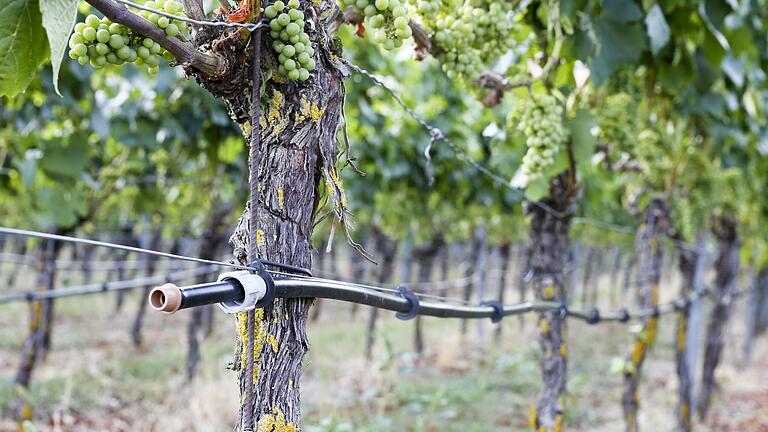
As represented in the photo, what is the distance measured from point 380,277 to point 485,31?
22.8ft

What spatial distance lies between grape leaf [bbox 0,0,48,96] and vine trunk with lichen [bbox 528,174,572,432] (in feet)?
6.18

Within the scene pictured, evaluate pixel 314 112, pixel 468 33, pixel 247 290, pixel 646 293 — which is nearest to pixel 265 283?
pixel 247 290

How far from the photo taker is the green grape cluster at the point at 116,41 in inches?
33.8

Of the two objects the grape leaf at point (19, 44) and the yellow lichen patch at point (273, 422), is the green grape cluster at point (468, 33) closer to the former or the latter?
the grape leaf at point (19, 44)

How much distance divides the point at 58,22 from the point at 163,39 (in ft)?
0.59

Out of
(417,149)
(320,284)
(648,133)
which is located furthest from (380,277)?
(320,284)

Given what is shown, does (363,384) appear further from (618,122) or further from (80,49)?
(80,49)

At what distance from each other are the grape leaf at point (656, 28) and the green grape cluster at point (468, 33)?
0.68 m

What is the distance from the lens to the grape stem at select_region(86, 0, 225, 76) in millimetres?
809

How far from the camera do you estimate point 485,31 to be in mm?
1581

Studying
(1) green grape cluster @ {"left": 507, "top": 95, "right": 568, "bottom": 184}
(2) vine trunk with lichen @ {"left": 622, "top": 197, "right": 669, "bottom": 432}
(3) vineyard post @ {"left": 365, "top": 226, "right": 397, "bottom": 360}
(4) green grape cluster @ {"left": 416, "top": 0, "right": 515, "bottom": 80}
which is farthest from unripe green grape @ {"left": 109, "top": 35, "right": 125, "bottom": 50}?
(3) vineyard post @ {"left": 365, "top": 226, "right": 397, "bottom": 360}

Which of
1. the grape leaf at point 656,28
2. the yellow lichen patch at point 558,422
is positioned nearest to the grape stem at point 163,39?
the grape leaf at point 656,28

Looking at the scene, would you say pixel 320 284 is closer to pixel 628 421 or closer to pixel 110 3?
pixel 110 3

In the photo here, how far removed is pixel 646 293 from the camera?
12.4 ft
